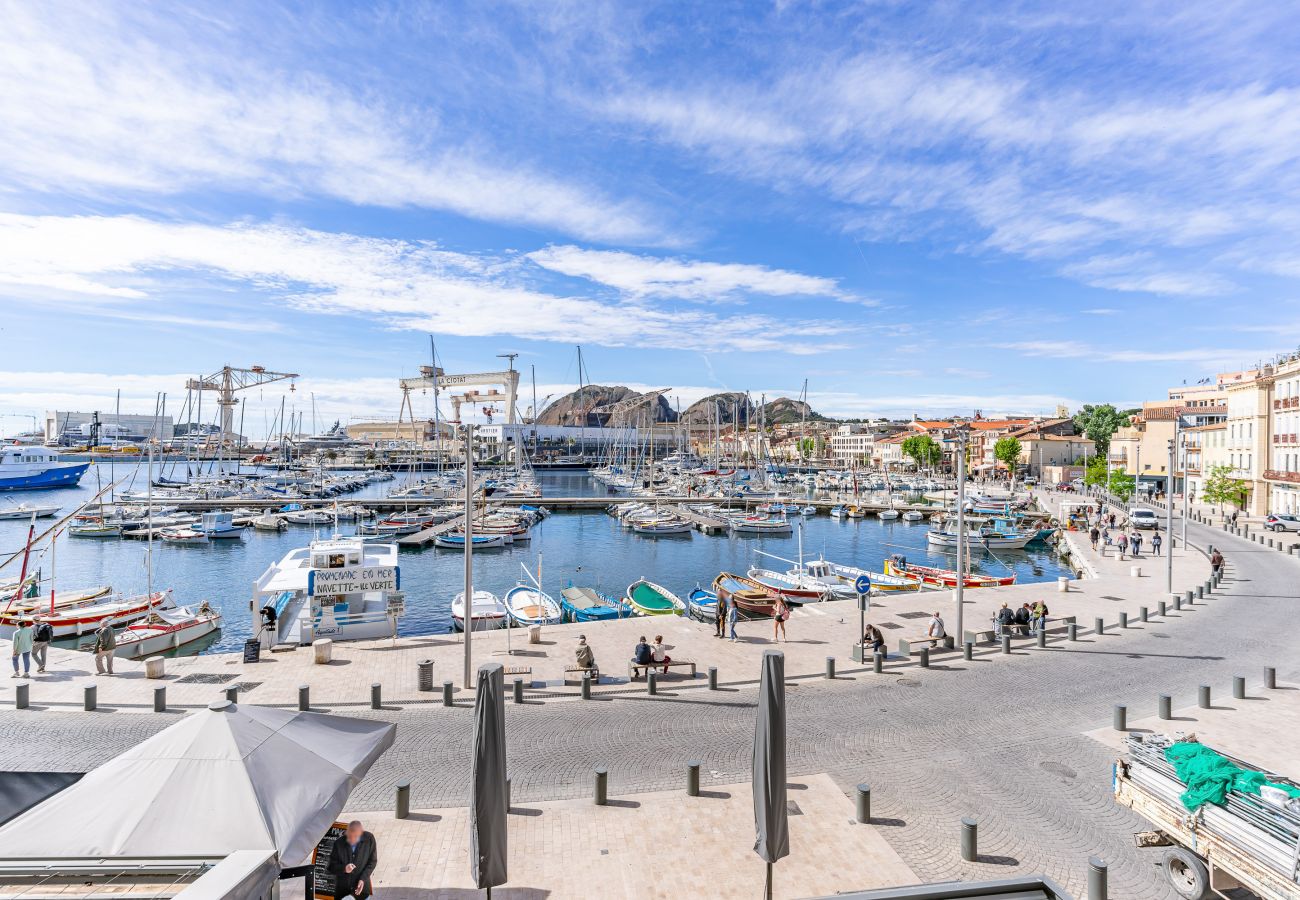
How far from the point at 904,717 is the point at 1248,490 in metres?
53.3

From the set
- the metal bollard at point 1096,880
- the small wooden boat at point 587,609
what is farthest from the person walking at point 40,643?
the metal bollard at point 1096,880

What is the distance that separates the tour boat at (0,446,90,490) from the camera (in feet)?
280

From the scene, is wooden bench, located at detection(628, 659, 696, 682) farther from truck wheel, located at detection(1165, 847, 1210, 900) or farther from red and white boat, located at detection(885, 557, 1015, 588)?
red and white boat, located at detection(885, 557, 1015, 588)

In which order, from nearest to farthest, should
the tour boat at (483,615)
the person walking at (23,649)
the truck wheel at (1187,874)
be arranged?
the truck wheel at (1187,874) < the person walking at (23,649) < the tour boat at (483,615)

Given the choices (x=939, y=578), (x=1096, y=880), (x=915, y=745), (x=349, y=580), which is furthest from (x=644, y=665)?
(x=939, y=578)

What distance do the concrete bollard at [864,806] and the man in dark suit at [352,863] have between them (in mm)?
6143

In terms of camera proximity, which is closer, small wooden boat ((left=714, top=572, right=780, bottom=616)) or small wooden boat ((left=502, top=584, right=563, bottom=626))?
small wooden boat ((left=502, top=584, right=563, bottom=626))

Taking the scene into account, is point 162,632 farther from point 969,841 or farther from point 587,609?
point 969,841

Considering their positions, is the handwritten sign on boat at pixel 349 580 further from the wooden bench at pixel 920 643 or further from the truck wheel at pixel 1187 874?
the truck wheel at pixel 1187 874

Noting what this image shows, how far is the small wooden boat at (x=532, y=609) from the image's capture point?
952 inches

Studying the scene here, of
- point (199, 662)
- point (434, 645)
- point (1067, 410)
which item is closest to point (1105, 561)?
point (434, 645)

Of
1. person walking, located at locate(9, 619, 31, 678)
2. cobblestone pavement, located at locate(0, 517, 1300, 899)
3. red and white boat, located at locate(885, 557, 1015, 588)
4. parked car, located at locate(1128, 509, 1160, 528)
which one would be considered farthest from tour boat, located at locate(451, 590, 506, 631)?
parked car, located at locate(1128, 509, 1160, 528)

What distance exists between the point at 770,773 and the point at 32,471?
115m

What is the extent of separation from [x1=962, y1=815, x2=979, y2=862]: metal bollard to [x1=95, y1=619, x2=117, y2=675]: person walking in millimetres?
17644
